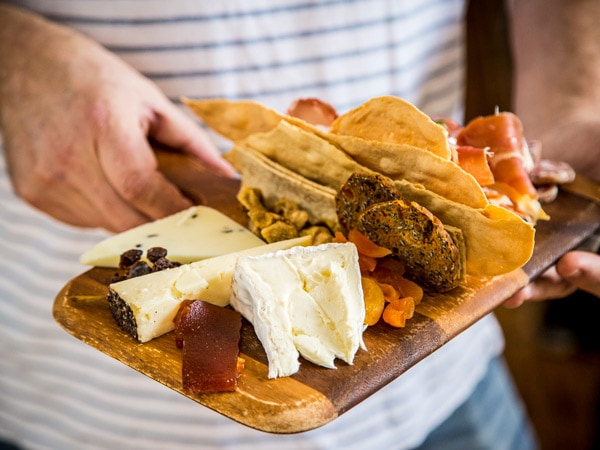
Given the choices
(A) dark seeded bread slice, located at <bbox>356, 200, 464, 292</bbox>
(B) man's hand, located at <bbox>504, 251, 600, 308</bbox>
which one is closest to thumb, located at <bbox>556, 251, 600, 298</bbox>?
(B) man's hand, located at <bbox>504, 251, 600, 308</bbox>

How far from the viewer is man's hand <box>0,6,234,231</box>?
4.41ft

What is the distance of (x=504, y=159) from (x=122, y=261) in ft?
2.11

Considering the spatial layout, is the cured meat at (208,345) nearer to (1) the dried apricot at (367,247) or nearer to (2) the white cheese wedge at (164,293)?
(2) the white cheese wedge at (164,293)

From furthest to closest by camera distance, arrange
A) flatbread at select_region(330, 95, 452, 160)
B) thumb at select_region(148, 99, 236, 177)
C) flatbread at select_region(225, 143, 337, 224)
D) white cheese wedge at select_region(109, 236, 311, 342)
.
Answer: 1. thumb at select_region(148, 99, 236, 177)
2. flatbread at select_region(225, 143, 337, 224)
3. flatbread at select_region(330, 95, 452, 160)
4. white cheese wedge at select_region(109, 236, 311, 342)

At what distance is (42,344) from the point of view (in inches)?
72.1

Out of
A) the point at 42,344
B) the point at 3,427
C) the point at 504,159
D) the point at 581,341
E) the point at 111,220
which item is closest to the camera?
the point at 504,159

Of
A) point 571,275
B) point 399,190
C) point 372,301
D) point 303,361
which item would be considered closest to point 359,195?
point 399,190

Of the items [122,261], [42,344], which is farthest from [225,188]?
[42,344]

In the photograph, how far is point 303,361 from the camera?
3.01 ft

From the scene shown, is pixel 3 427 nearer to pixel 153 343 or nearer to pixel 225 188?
pixel 225 188

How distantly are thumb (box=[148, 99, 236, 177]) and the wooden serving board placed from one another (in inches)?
16.7

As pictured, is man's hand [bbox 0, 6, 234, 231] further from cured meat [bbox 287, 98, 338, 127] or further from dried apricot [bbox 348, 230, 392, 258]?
dried apricot [bbox 348, 230, 392, 258]

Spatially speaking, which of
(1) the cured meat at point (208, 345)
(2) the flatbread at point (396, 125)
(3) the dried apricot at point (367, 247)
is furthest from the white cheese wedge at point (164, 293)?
(2) the flatbread at point (396, 125)

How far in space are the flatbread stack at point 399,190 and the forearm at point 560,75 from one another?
0.51m
